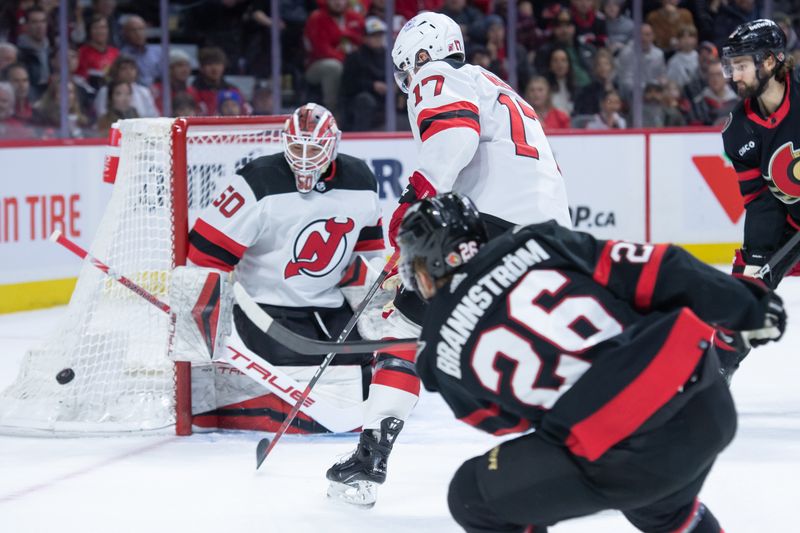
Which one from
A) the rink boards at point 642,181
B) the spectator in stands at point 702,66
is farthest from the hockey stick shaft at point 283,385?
the spectator in stands at point 702,66

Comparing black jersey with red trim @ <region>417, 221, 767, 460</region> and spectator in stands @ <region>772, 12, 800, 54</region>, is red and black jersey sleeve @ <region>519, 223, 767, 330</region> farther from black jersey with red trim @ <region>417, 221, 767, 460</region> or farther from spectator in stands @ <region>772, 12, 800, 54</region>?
spectator in stands @ <region>772, 12, 800, 54</region>

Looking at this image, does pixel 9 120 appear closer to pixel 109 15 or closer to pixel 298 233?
pixel 109 15

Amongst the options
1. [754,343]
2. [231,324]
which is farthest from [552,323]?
[231,324]

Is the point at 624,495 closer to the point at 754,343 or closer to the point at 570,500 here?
the point at 570,500

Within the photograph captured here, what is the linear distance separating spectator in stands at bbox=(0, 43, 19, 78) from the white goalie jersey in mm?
3845

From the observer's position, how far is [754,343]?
254 centimetres

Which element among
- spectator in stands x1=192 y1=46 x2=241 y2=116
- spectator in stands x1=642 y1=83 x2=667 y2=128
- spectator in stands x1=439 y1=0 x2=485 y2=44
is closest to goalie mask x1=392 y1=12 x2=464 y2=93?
spectator in stands x1=192 y1=46 x2=241 y2=116

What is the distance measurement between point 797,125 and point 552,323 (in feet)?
6.32

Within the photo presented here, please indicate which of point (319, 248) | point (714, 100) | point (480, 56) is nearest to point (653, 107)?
point (714, 100)

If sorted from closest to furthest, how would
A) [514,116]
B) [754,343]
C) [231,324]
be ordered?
[754,343], [514,116], [231,324]

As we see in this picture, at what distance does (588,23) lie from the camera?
7.31 m

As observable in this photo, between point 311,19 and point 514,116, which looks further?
point 311,19

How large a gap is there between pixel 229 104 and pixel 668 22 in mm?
2755

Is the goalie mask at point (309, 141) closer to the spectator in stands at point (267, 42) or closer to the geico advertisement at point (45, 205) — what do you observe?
the geico advertisement at point (45, 205)
